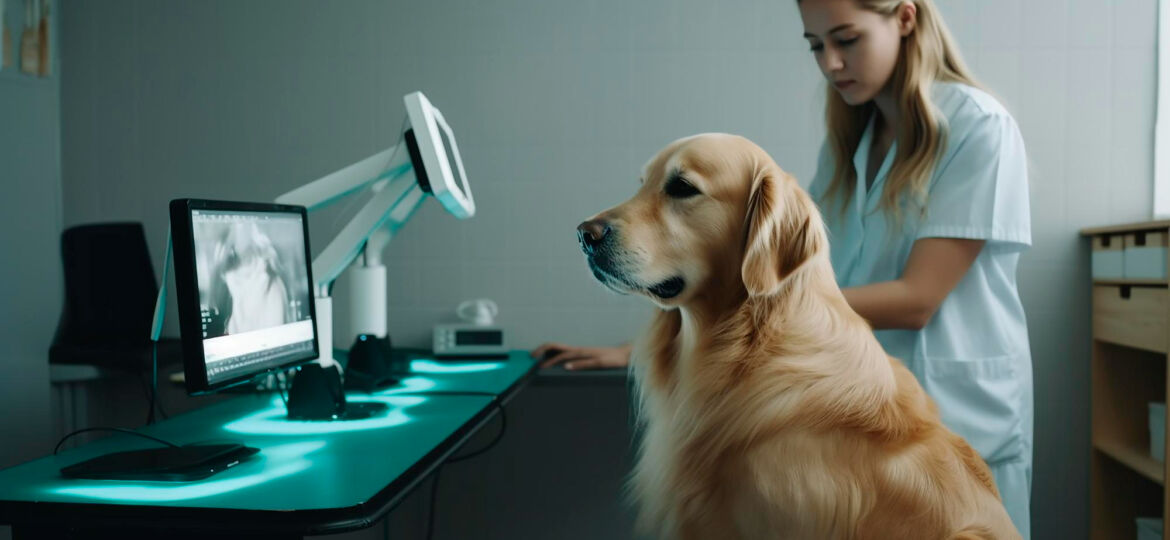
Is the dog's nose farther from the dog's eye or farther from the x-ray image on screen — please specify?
the x-ray image on screen

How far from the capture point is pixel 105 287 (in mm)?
2766

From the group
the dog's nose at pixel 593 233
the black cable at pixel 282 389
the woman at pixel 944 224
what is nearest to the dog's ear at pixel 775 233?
the dog's nose at pixel 593 233

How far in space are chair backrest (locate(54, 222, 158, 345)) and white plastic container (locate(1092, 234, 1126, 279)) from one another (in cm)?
309

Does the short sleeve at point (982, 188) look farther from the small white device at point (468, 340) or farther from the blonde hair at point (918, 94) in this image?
the small white device at point (468, 340)

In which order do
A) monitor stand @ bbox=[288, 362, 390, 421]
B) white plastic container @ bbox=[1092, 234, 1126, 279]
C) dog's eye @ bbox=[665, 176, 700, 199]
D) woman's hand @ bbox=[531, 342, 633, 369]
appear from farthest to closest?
white plastic container @ bbox=[1092, 234, 1126, 279], woman's hand @ bbox=[531, 342, 633, 369], monitor stand @ bbox=[288, 362, 390, 421], dog's eye @ bbox=[665, 176, 700, 199]

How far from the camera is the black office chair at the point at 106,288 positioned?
274 centimetres

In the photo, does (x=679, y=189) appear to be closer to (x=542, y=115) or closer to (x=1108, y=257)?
(x=542, y=115)

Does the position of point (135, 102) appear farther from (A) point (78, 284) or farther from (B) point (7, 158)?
(A) point (78, 284)

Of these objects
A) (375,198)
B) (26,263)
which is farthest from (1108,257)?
(26,263)

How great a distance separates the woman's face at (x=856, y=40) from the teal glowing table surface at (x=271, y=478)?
40.4 inches

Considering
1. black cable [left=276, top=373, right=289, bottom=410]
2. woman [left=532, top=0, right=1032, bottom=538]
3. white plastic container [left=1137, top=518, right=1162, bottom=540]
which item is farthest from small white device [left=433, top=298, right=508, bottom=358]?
white plastic container [left=1137, top=518, right=1162, bottom=540]

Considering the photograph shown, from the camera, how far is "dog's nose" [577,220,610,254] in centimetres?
133

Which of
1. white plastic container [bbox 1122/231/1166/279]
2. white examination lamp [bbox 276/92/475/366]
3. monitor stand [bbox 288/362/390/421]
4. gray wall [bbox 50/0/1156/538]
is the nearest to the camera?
monitor stand [bbox 288/362/390/421]

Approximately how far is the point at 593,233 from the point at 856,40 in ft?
2.48
